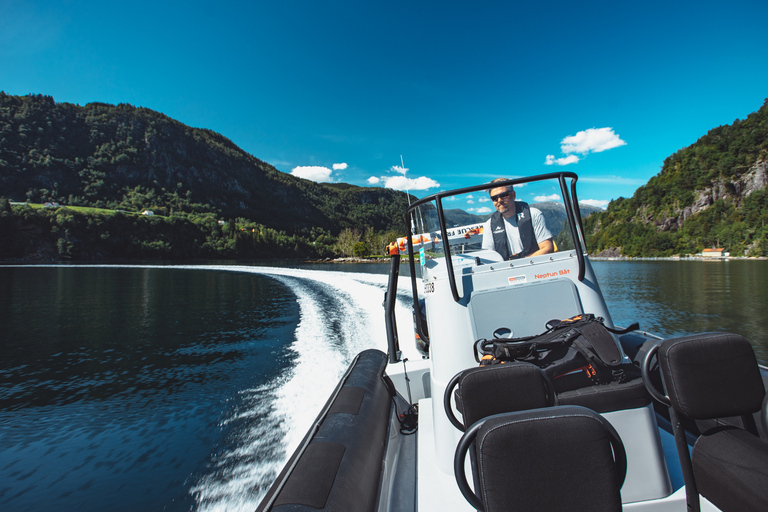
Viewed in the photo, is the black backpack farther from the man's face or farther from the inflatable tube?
the man's face

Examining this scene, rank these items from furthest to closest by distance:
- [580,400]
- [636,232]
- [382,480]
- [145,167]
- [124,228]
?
1. [145,167]
2. [636,232]
3. [124,228]
4. [382,480]
5. [580,400]

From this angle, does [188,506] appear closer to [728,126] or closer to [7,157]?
[7,157]

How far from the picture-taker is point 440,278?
99.3 inches

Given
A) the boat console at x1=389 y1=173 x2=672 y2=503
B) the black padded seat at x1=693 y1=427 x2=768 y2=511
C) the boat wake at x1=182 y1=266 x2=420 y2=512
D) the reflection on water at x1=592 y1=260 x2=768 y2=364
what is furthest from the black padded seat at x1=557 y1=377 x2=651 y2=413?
the reflection on water at x1=592 y1=260 x2=768 y2=364

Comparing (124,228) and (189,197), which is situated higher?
(189,197)

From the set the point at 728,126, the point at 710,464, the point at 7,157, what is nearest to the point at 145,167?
the point at 7,157

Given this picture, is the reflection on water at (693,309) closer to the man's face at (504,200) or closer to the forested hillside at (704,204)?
the man's face at (504,200)

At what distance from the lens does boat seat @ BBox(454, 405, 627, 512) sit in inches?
35.0

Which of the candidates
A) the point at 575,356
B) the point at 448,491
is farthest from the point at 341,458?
the point at 575,356

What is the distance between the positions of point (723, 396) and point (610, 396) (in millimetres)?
402

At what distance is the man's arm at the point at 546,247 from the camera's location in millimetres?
2633

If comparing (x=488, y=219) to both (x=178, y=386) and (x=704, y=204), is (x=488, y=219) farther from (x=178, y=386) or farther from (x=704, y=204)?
(x=704, y=204)

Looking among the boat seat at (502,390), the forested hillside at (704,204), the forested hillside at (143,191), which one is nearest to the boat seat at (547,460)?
the boat seat at (502,390)

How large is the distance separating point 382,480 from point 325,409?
25.9 inches
